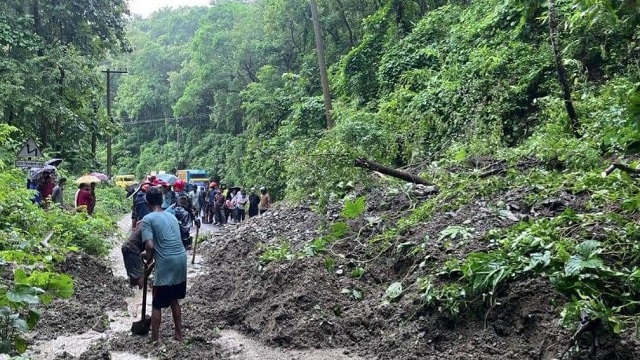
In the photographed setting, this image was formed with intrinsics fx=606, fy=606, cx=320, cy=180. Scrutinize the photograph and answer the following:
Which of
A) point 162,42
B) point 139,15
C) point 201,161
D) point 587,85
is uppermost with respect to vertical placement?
point 139,15

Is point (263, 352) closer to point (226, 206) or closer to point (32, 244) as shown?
point (32, 244)

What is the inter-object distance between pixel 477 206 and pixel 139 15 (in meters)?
106

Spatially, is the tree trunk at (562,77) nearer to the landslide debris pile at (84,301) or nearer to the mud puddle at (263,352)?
the mud puddle at (263,352)

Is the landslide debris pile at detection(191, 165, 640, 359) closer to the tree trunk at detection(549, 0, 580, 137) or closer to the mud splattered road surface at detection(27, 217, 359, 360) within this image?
the mud splattered road surface at detection(27, 217, 359, 360)

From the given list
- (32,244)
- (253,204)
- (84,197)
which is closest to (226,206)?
(253,204)

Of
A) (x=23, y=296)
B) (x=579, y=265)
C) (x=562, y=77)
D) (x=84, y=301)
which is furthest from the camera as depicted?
(x=562, y=77)

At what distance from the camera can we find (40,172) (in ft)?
44.1

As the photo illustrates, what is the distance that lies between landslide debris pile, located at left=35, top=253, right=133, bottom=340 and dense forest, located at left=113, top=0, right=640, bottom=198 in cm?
369

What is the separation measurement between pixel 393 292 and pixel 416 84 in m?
14.2

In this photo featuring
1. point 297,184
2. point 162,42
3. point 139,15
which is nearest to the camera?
point 297,184

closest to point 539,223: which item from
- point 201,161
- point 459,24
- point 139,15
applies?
point 459,24

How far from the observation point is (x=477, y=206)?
860cm

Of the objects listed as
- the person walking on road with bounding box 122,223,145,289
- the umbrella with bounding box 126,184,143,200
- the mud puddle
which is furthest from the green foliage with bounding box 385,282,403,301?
the umbrella with bounding box 126,184,143,200

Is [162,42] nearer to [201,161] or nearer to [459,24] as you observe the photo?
[201,161]
